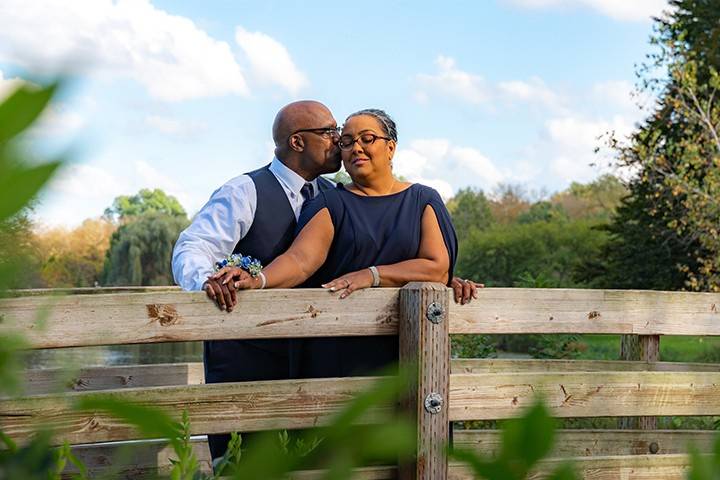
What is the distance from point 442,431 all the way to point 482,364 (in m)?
1.90

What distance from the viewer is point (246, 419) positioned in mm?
3492

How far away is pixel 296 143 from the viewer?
13.2 ft

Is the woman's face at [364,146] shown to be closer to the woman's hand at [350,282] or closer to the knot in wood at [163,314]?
the woman's hand at [350,282]

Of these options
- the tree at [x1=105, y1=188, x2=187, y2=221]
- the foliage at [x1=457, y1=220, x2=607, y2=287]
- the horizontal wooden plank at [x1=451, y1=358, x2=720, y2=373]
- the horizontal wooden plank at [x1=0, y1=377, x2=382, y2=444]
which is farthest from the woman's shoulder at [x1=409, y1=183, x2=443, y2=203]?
the tree at [x1=105, y1=188, x2=187, y2=221]

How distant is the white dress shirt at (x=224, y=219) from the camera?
376cm

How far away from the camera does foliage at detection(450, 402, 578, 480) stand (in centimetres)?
24

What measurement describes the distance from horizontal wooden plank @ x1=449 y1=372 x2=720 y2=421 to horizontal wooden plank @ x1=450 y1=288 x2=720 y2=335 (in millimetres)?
195

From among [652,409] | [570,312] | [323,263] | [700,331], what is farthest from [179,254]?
[700,331]

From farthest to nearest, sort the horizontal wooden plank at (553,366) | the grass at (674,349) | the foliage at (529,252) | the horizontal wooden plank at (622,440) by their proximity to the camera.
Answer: the foliage at (529,252), the grass at (674,349), the horizontal wooden plank at (553,366), the horizontal wooden plank at (622,440)

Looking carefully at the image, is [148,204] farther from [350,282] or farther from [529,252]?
[350,282]

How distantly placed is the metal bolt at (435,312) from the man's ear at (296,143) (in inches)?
33.9

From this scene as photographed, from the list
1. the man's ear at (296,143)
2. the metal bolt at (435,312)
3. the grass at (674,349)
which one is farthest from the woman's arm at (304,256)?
the grass at (674,349)

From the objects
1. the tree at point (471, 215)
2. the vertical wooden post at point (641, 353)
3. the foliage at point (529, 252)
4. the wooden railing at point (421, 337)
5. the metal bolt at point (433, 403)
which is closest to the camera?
the wooden railing at point (421, 337)

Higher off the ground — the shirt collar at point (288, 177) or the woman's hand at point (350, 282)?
the shirt collar at point (288, 177)
